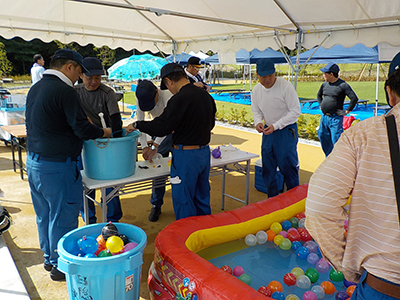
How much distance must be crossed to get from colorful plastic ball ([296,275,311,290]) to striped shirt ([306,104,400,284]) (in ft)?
4.91

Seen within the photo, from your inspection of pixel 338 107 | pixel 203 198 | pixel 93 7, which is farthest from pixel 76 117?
pixel 338 107

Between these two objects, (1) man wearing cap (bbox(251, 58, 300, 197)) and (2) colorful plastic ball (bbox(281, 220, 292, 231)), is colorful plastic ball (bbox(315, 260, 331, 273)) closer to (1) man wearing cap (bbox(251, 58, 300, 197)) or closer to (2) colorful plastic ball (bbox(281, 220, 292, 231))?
(2) colorful plastic ball (bbox(281, 220, 292, 231))

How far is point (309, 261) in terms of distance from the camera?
3.03 metres

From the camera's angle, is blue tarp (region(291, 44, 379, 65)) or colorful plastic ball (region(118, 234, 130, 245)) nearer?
colorful plastic ball (region(118, 234, 130, 245))

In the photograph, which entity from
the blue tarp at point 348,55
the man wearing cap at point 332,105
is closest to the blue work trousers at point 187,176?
the man wearing cap at point 332,105

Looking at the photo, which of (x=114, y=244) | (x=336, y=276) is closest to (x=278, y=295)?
(x=336, y=276)

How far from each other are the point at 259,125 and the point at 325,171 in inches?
113

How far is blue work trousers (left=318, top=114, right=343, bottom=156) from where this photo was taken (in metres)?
5.45

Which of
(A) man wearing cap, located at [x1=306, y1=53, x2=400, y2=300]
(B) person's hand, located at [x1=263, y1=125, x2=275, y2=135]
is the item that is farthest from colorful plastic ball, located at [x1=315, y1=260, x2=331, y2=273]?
(A) man wearing cap, located at [x1=306, y1=53, x2=400, y2=300]

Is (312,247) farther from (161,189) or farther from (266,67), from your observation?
(266,67)

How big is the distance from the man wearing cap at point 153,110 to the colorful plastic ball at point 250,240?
112 cm

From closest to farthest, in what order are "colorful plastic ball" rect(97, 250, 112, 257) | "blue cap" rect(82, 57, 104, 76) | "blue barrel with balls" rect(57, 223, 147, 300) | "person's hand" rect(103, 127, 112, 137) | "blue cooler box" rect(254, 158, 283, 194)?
"blue barrel with balls" rect(57, 223, 147, 300), "colorful plastic ball" rect(97, 250, 112, 257), "person's hand" rect(103, 127, 112, 137), "blue cap" rect(82, 57, 104, 76), "blue cooler box" rect(254, 158, 283, 194)

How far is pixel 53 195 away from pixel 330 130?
4.55 m

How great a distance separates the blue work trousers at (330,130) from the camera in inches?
214
